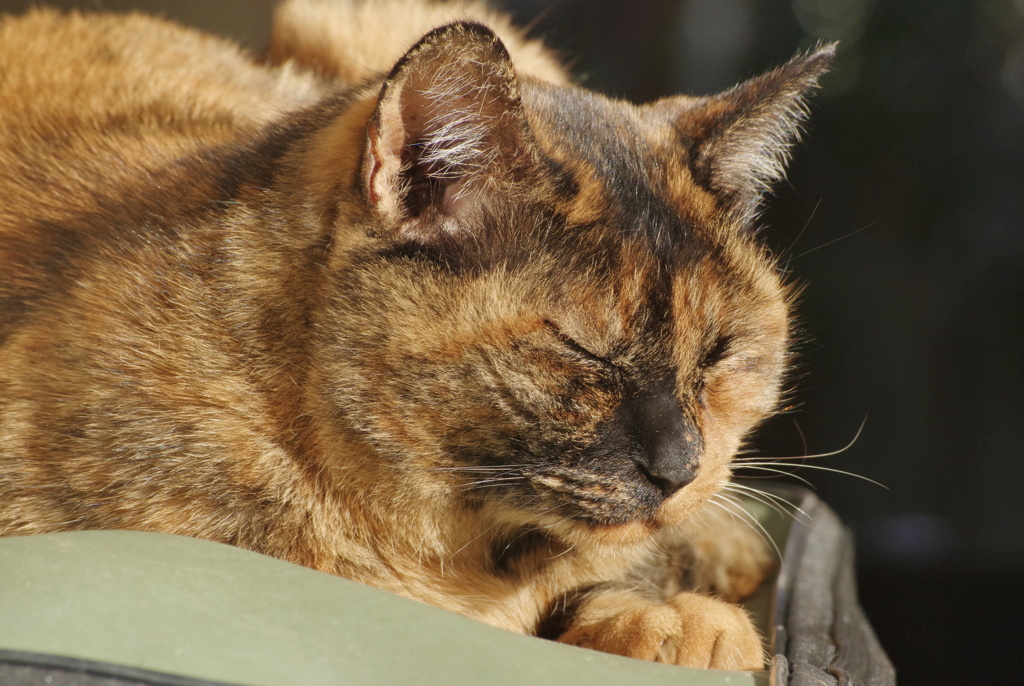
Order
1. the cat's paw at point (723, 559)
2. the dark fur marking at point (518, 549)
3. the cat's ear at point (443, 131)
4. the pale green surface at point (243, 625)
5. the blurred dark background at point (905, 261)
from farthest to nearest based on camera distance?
the blurred dark background at point (905, 261)
the cat's paw at point (723, 559)
the dark fur marking at point (518, 549)
the cat's ear at point (443, 131)
the pale green surface at point (243, 625)

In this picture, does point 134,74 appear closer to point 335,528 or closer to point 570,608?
point 335,528

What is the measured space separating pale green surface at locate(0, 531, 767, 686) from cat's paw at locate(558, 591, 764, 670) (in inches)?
3.8

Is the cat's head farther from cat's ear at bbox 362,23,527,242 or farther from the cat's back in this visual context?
the cat's back

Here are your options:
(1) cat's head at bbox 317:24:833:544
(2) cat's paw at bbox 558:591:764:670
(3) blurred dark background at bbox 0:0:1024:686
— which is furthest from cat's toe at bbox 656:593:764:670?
(3) blurred dark background at bbox 0:0:1024:686

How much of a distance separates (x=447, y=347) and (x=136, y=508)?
12.5 inches

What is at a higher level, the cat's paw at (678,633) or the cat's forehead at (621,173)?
the cat's forehead at (621,173)

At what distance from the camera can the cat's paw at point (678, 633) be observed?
0.80 m

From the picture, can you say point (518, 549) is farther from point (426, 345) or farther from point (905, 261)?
point (905, 261)

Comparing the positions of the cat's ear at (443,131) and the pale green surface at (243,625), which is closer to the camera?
the pale green surface at (243,625)

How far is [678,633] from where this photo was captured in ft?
2.68

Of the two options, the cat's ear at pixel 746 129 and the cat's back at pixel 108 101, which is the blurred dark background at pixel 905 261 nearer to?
the cat's back at pixel 108 101

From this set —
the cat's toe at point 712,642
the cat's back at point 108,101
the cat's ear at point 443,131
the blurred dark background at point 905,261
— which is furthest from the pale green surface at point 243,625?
the blurred dark background at point 905,261

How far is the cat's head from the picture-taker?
0.75m

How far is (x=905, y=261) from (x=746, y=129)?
3.51 ft
